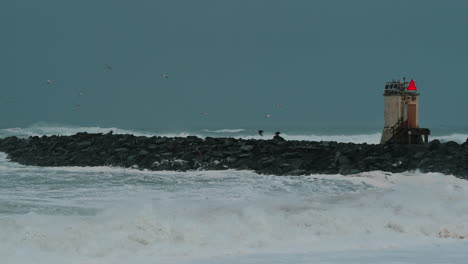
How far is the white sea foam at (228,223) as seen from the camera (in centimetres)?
686

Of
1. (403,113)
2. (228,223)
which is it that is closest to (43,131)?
(403,113)

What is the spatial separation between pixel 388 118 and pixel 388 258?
16.4 meters

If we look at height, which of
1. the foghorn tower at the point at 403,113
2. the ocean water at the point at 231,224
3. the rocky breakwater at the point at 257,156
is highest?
the foghorn tower at the point at 403,113

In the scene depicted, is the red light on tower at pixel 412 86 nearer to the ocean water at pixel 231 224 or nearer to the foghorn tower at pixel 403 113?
the foghorn tower at pixel 403 113

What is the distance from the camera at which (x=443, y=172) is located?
50.6 ft

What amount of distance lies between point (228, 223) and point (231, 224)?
1.5 inches

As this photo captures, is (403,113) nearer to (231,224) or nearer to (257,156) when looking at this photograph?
(257,156)

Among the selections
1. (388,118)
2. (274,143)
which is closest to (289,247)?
(274,143)

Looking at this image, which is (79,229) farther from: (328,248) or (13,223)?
(328,248)

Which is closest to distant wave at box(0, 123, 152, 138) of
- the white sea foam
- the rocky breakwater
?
the rocky breakwater

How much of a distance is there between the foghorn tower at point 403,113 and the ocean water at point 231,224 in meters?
10.0

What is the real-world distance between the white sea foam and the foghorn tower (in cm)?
1008

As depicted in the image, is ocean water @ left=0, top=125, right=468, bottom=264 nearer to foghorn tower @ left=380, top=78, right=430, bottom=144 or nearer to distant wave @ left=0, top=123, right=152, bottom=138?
foghorn tower @ left=380, top=78, right=430, bottom=144

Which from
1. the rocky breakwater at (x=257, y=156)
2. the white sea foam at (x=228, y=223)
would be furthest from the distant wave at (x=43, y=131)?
the white sea foam at (x=228, y=223)
